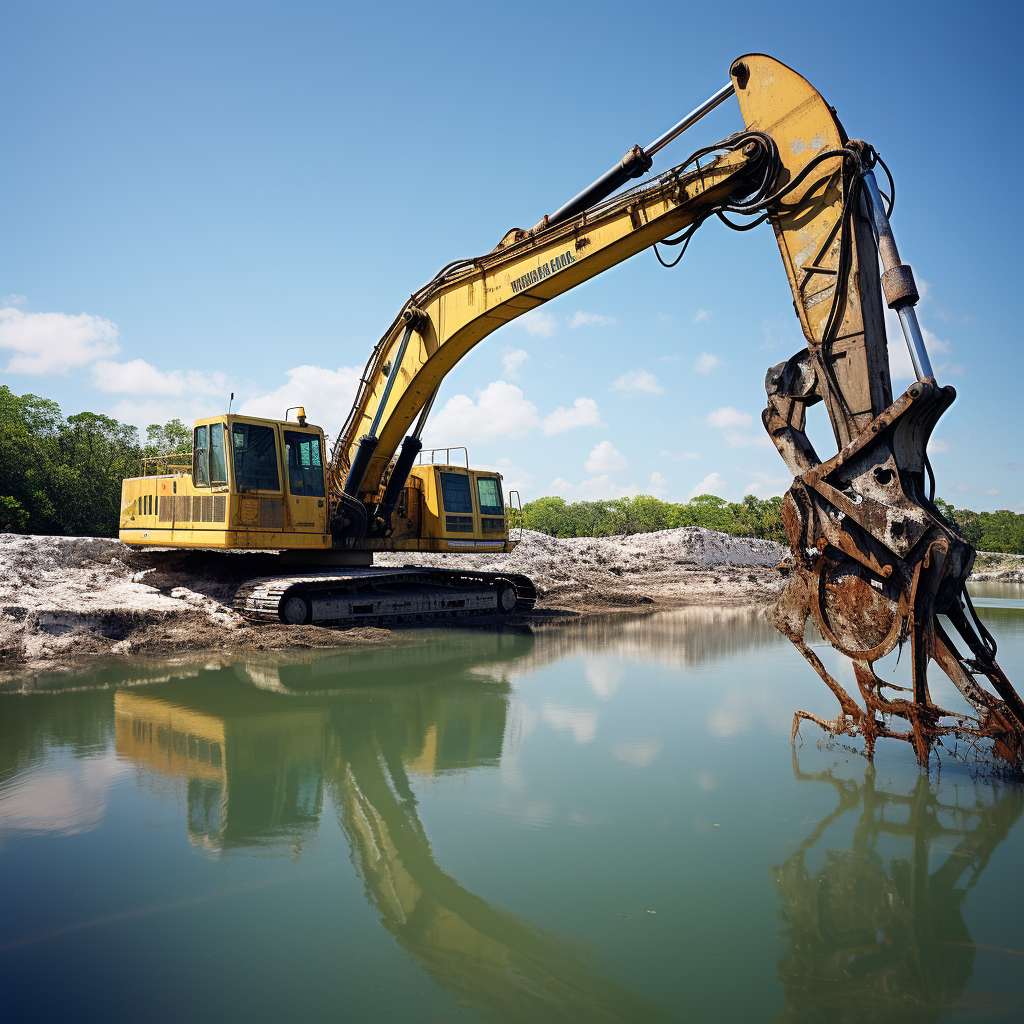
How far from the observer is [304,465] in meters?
12.4

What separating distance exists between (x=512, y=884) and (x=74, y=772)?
3501 mm

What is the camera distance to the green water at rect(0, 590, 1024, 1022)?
2.71 m

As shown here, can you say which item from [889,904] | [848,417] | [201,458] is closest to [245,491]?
[201,458]

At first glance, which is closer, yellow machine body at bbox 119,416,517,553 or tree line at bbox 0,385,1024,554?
yellow machine body at bbox 119,416,517,553

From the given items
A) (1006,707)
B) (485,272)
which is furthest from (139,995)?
(485,272)

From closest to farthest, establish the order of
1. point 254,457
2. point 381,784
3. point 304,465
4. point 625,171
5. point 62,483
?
1. point 381,784
2. point 625,171
3. point 254,457
4. point 304,465
5. point 62,483

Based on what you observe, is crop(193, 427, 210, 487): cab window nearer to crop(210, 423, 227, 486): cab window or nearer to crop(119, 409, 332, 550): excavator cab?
crop(119, 409, 332, 550): excavator cab

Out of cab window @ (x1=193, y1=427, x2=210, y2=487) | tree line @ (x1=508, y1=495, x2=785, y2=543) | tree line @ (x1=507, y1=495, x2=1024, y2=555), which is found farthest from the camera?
tree line @ (x1=508, y1=495, x2=785, y2=543)

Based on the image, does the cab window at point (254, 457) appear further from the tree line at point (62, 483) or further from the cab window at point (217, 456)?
the tree line at point (62, 483)

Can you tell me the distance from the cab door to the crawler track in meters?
0.95

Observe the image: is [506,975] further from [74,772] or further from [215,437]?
[215,437]

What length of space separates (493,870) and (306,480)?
971 cm

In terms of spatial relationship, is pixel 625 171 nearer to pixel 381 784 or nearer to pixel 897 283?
pixel 897 283

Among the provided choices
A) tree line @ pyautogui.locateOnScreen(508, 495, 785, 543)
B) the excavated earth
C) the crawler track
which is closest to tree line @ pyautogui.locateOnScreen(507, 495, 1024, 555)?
tree line @ pyautogui.locateOnScreen(508, 495, 785, 543)
